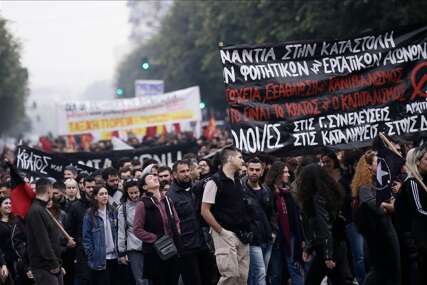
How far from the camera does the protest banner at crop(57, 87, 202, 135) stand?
26391 millimetres

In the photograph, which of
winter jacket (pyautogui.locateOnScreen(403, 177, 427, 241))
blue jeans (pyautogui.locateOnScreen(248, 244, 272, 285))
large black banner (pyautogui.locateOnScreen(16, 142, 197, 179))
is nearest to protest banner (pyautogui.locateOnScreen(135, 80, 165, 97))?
large black banner (pyautogui.locateOnScreen(16, 142, 197, 179))

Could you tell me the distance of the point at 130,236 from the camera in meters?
10.9

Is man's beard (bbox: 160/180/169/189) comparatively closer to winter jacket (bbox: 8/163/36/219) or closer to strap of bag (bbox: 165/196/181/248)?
strap of bag (bbox: 165/196/181/248)

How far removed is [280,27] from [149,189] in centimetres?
2145

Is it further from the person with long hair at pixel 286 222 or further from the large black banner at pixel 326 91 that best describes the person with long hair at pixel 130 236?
the person with long hair at pixel 286 222

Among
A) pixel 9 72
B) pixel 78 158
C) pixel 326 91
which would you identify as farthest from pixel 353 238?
pixel 9 72

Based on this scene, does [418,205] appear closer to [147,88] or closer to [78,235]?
[78,235]

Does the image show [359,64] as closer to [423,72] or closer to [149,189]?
[423,72]

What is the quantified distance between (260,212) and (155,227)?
3.67 ft

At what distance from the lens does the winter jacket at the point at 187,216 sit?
10445 mm

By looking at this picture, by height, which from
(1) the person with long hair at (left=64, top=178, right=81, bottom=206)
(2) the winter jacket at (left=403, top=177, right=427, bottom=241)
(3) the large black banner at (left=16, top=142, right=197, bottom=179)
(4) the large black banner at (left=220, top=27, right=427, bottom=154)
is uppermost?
(4) the large black banner at (left=220, top=27, right=427, bottom=154)

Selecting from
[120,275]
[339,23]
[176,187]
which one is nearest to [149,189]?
[176,187]

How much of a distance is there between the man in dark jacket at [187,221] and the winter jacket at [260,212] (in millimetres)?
617

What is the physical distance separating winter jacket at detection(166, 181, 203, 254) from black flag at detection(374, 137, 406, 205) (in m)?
2.54
